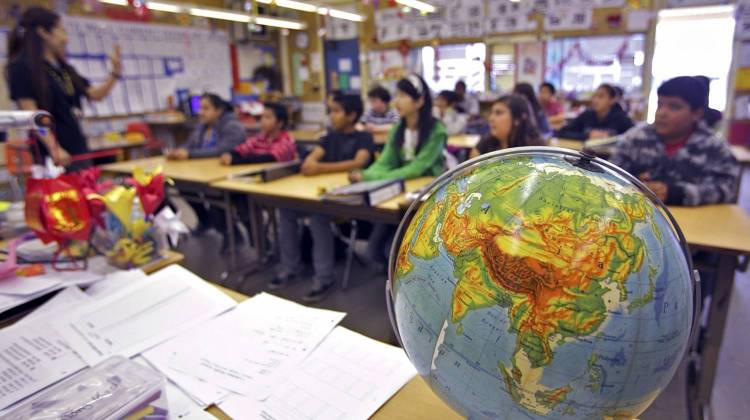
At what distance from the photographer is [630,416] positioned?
56 centimetres

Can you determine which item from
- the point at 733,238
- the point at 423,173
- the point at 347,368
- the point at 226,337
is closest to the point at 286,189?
the point at 423,173

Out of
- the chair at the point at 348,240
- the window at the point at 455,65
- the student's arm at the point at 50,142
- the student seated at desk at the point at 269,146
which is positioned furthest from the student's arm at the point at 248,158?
the window at the point at 455,65

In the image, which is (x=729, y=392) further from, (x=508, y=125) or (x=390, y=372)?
(x=390, y=372)

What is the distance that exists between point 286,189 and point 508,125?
1.25 meters

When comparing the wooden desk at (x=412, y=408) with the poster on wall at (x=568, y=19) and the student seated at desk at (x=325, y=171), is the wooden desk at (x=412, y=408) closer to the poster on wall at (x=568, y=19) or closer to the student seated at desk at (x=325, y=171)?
the student seated at desk at (x=325, y=171)

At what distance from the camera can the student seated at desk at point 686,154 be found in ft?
6.27

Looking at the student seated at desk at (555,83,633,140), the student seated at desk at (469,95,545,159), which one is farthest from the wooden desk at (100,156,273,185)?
the student seated at desk at (555,83,633,140)

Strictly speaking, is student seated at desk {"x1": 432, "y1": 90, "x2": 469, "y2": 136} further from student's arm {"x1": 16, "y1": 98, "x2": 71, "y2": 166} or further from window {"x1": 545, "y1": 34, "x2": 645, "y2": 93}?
student's arm {"x1": 16, "y1": 98, "x2": 71, "y2": 166}

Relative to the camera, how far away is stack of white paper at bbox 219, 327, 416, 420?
75 centimetres

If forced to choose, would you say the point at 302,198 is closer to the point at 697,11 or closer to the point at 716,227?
the point at 716,227

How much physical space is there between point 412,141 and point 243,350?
2.04 m

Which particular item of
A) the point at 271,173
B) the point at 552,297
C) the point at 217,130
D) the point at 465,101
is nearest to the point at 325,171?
the point at 271,173

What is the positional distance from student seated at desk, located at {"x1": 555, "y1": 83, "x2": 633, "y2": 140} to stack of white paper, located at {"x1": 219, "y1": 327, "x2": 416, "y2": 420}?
12.0 feet

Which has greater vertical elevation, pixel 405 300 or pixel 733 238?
pixel 405 300
